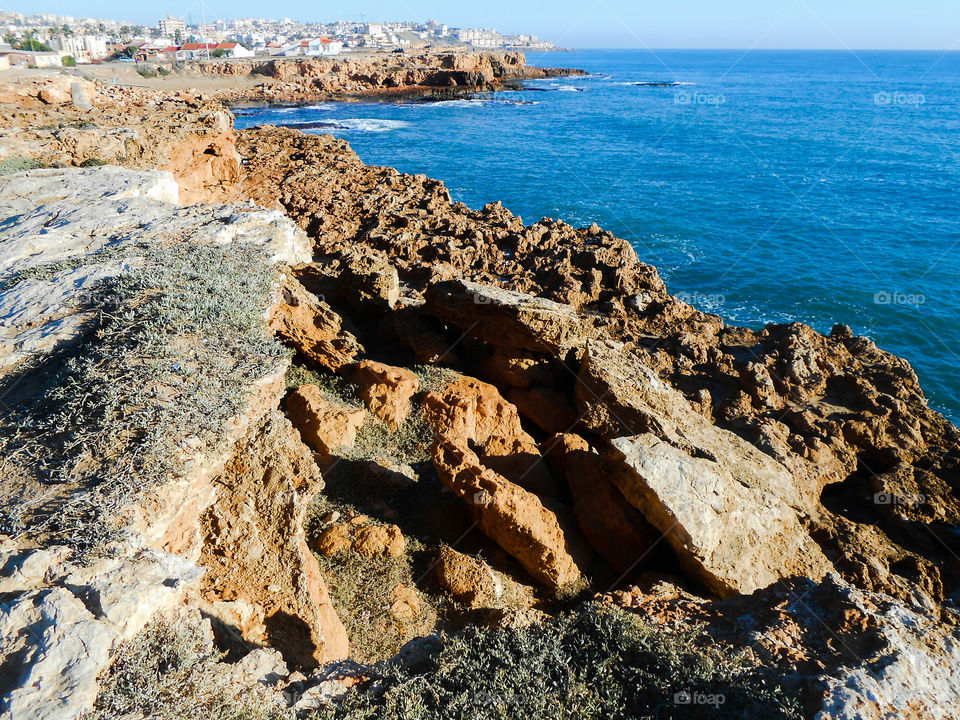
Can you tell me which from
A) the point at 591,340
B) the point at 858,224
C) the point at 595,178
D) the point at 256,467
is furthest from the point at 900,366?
the point at 595,178

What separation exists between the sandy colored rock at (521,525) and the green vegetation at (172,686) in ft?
10.6

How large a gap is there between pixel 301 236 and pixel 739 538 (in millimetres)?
8849

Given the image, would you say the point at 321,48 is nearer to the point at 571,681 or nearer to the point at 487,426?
the point at 487,426

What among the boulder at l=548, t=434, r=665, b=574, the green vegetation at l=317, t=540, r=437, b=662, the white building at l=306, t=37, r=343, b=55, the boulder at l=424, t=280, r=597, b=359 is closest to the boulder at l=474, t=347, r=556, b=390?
the boulder at l=424, t=280, r=597, b=359

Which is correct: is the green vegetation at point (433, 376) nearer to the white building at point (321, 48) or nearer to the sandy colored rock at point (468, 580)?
the sandy colored rock at point (468, 580)

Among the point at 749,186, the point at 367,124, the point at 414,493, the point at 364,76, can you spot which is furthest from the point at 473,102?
the point at 414,493

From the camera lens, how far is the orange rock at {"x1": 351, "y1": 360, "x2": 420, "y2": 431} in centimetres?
884

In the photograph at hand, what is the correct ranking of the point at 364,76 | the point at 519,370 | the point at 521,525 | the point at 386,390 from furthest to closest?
the point at 364,76 < the point at 519,370 < the point at 386,390 < the point at 521,525

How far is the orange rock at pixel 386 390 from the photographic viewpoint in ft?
29.0

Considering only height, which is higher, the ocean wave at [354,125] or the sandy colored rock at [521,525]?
the sandy colored rock at [521,525]

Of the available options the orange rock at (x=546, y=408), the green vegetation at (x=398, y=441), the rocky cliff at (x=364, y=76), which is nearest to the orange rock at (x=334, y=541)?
the green vegetation at (x=398, y=441)

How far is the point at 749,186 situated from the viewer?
34.2 m

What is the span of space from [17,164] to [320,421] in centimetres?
1315

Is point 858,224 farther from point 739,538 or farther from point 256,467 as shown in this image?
point 256,467
